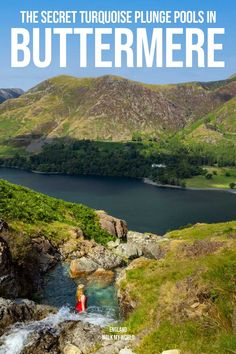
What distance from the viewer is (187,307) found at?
98.6 feet

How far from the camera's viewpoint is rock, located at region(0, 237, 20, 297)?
37594 mm

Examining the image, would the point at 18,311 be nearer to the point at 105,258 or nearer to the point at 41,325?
the point at 41,325

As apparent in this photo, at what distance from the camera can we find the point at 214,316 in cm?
2902

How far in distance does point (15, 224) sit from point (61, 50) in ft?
106

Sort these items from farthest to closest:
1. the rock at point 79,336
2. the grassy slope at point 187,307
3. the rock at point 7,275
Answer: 1. the rock at point 7,275
2. the rock at point 79,336
3. the grassy slope at point 187,307

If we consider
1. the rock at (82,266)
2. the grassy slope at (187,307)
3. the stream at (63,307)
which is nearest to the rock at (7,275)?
the stream at (63,307)

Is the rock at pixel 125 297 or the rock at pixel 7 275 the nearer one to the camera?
the rock at pixel 125 297

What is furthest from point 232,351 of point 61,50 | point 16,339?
point 61,50

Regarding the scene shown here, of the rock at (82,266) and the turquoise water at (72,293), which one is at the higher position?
the rock at (82,266)

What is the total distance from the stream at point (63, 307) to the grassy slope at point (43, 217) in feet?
18.1

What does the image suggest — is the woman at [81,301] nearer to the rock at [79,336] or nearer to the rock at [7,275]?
the rock at [79,336]

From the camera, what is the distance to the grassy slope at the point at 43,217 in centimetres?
5912

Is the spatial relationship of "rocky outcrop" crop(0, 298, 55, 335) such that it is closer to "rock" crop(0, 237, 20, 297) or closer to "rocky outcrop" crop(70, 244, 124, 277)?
"rock" crop(0, 237, 20, 297)

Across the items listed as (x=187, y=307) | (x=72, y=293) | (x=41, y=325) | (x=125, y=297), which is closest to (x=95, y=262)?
(x=72, y=293)
